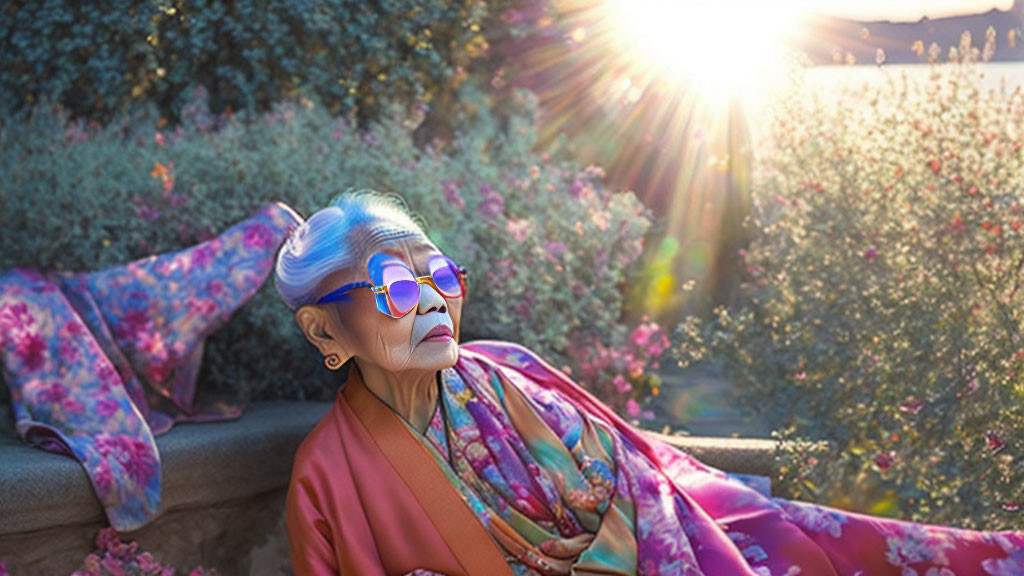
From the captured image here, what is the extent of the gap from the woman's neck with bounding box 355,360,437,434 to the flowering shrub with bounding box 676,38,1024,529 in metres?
1.41

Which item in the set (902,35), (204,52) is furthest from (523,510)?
(204,52)

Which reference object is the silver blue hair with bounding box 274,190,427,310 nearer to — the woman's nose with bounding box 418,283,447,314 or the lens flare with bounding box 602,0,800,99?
the woman's nose with bounding box 418,283,447,314

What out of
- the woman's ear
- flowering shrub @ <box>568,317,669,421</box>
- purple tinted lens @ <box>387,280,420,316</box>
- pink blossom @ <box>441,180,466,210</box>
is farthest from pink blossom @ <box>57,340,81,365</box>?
flowering shrub @ <box>568,317,669,421</box>

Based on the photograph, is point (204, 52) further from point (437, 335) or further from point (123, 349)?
point (437, 335)

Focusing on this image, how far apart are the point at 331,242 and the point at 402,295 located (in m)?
0.21

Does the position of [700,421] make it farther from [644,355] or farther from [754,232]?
[754,232]

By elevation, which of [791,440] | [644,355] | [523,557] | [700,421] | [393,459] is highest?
[393,459]

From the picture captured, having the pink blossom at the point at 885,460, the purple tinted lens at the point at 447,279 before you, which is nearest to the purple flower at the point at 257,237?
the purple tinted lens at the point at 447,279

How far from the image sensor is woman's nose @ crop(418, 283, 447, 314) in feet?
8.95

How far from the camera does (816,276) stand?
186 inches

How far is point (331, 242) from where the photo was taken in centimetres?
277

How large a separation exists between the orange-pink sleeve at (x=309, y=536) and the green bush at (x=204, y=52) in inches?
144

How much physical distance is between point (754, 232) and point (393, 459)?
4.99 m

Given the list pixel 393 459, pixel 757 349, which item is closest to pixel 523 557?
pixel 393 459
